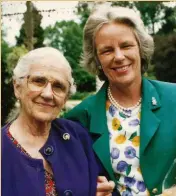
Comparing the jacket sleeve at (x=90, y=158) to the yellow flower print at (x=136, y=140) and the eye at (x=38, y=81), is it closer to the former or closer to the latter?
the yellow flower print at (x=136, y=140)

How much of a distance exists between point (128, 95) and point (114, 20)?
0.48m

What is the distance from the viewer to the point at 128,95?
2701 millimetres

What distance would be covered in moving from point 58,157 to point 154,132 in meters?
0.59

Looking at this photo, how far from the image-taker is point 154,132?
8.27 feet

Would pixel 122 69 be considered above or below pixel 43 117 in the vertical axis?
above

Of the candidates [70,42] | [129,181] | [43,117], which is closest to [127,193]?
[129,181]

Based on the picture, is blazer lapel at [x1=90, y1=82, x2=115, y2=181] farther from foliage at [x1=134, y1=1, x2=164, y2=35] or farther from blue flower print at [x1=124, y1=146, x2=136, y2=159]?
foliage at [x1=134, y1=1, x2=164, y2=35]

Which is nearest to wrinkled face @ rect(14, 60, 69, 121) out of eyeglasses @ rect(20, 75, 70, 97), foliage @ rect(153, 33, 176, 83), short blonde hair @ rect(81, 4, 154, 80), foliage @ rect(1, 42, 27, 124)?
eyeglasses @ rect(20, 75, 70, 97)

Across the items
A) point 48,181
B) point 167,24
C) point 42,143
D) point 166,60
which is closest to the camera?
point 48,181

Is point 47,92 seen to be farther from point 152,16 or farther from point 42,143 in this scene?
point 152,16

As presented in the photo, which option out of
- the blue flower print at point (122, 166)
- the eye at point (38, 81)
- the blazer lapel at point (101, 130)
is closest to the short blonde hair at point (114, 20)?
the blazer lapel at point (101, 130)

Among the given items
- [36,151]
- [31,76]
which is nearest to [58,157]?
[36,151]

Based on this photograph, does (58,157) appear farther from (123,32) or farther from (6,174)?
(123,32)

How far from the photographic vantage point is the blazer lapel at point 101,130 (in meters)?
2.53
